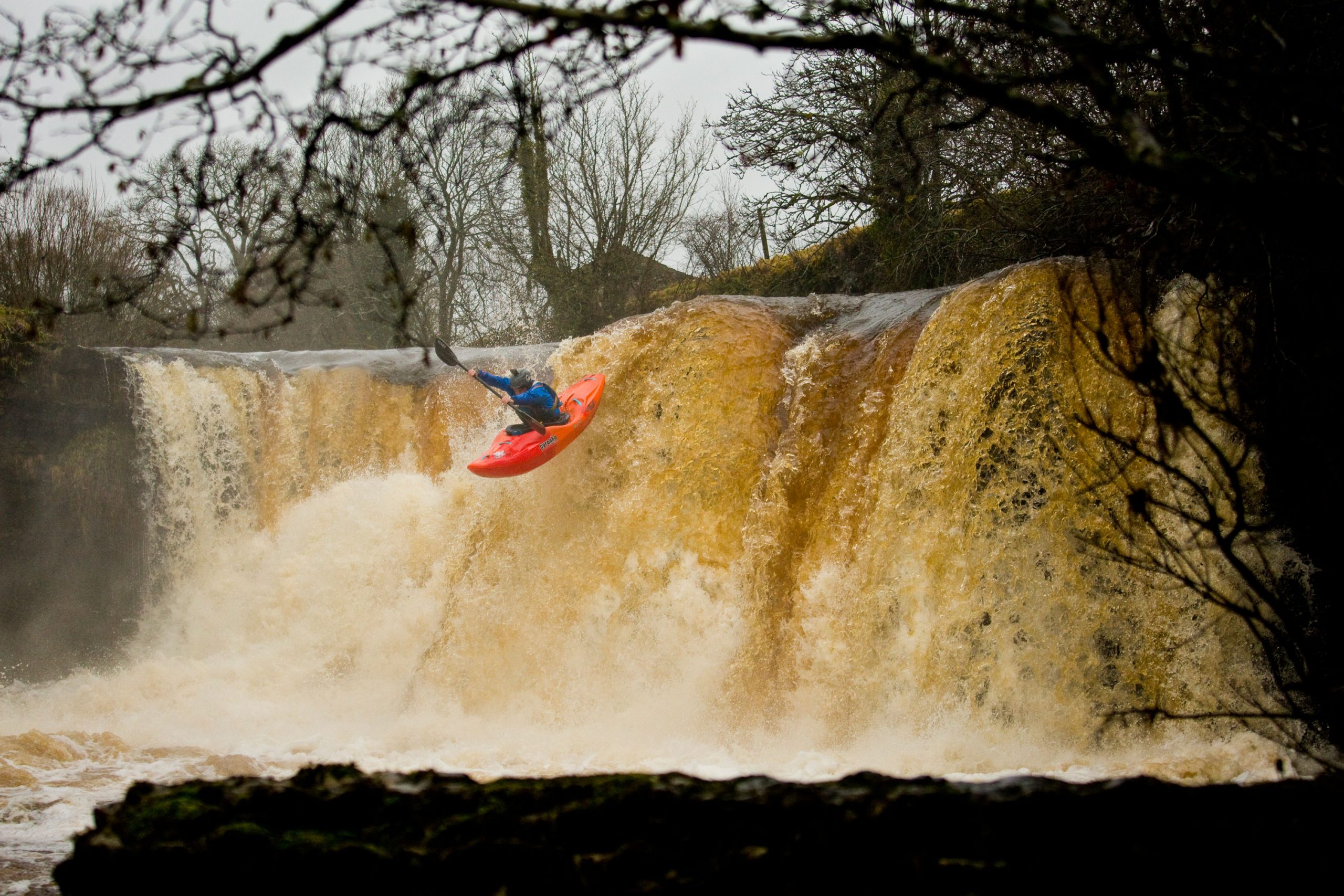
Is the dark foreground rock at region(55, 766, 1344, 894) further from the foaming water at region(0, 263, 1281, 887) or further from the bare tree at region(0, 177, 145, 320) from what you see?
the bare tree at region(0, 177, 145, 320)

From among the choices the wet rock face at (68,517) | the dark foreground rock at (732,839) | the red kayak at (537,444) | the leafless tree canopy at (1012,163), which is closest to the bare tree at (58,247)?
the leafless tree canopy at (1012,163)

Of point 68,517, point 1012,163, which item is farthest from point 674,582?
point 68,517

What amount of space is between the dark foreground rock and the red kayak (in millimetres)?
5984

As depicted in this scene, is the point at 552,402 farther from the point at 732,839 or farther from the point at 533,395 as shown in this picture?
the point at 732,839

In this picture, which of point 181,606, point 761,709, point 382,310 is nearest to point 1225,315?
point 761,709

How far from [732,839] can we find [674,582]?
5.79 metres

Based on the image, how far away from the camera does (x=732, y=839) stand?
1.69 meters

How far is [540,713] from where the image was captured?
750 centimetres

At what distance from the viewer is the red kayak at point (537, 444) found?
7.86 metres

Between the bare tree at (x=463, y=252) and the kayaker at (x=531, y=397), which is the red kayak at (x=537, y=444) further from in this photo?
the bare tree at (x=463, y=252)

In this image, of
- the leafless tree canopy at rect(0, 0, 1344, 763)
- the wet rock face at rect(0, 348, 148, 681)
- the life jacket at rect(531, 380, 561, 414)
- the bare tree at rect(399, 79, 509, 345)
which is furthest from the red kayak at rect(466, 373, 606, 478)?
the bare tree at rect(399, 79, 509, 345)


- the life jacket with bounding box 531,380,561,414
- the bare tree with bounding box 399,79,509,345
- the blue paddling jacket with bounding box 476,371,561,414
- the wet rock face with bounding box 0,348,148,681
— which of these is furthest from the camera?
the bare tree with bounding box 399,79,509,345

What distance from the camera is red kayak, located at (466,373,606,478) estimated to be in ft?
25.8

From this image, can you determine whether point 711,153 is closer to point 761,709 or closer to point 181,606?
point 181,606
